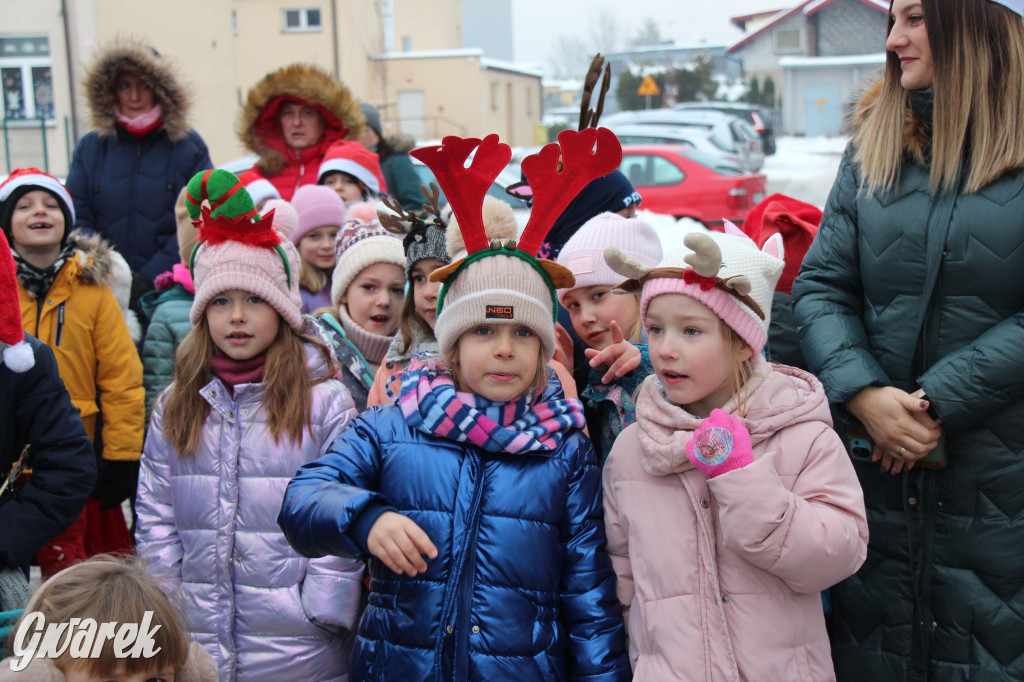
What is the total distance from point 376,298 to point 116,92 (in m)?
2.46

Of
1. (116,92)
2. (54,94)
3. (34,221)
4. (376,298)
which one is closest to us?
(376,298)

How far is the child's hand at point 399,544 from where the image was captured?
2.18 metres

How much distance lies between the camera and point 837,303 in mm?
2834

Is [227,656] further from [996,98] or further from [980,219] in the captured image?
[996,98]

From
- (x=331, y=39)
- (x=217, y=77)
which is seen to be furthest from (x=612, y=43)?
(x=217, y=77)

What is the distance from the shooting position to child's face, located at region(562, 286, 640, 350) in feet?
10.4

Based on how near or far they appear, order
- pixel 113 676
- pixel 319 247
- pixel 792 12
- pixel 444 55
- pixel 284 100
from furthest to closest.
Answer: pixel 792 12 < pixel 444 55 < pixel 284 100 < pixel 319 247 < pixel 113 676

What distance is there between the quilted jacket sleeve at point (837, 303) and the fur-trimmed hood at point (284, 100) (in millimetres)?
3232

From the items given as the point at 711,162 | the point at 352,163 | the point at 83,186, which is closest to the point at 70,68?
the point at 711,162

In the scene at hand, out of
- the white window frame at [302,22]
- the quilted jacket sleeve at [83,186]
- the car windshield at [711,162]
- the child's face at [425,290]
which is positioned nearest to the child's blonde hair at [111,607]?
the child's face at [425,290]

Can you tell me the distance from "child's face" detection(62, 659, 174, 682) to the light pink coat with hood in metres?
1.10

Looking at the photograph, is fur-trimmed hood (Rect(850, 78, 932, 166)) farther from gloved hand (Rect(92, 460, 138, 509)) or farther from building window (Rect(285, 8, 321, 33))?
building window (Rect(285, 8, 321, 33))

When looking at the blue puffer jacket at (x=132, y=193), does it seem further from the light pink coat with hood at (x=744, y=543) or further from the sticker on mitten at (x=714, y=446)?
the sticker on mitten at (x=714, y=446)

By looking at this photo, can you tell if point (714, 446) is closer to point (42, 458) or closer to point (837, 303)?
point (837, 303)
